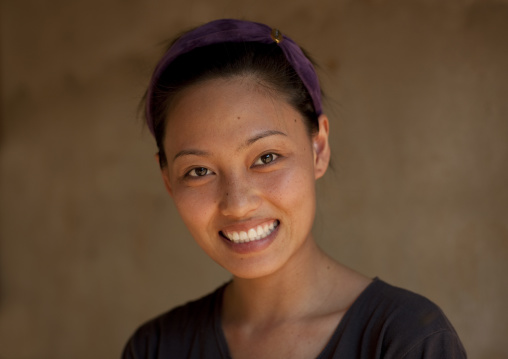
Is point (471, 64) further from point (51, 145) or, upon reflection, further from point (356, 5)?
point (51, 145)

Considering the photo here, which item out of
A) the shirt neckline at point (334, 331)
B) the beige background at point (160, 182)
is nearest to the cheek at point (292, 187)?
the shirt neckline at point (334, 331)

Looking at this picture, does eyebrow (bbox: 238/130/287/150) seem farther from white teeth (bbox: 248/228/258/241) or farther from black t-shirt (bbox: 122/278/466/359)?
black t-shirt (bbox: 122/278/466/359)

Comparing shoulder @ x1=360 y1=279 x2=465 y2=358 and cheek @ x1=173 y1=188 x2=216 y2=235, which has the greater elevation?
cheek @ x1=173 y1=188 x2=216 y2=235

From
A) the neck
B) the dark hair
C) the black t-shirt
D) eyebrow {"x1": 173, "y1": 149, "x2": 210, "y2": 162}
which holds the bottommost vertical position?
the black t-shirt

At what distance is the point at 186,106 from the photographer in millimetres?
1789

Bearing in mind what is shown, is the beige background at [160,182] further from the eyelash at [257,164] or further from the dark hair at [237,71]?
the eyelash at [257,164]

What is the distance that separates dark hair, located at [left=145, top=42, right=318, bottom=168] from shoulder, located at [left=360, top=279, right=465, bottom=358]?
1.64 feet

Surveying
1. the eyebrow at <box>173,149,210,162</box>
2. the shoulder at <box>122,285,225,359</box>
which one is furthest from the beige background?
the eyebrow at <box>173,149,210,162</box>

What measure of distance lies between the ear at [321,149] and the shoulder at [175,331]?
51 centimetres

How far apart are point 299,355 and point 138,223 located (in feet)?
6.02

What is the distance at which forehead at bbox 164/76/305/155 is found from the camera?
1.71 meters

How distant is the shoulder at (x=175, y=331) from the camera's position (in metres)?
1.97

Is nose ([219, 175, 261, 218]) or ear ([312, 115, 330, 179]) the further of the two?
ear ([312, 115, 330, 179])

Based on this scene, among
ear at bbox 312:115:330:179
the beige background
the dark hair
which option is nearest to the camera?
the dark hair
